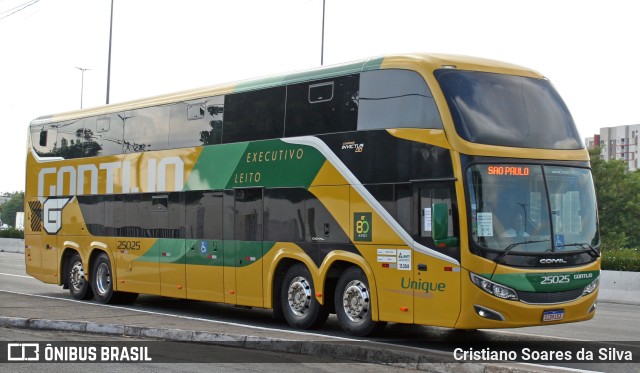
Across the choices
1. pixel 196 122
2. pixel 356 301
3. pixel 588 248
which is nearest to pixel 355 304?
pixel 356 301

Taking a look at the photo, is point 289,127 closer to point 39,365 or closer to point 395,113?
point 395,113

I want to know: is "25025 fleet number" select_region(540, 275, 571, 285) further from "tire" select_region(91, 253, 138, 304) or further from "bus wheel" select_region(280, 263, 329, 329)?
"tire" select_region(91, 253, 138, 304)

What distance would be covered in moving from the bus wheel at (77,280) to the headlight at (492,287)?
11478 millimetres

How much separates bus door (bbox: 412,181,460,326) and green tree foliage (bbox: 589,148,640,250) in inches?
2876

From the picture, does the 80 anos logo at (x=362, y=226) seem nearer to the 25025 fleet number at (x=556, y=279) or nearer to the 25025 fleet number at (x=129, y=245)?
the 25025 fleet number at (x=556, y=279)

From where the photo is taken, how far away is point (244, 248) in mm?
16328

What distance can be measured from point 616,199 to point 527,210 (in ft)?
249

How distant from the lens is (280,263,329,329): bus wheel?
14898 mm

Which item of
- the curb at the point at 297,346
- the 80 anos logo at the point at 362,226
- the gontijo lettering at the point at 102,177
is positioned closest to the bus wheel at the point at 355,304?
the 80 anos logo at the point at 362,226

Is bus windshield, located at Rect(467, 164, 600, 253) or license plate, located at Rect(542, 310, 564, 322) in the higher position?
bus windshield, located at Rect(467, 164, 600, 253)

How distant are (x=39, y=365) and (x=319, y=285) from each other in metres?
5.10

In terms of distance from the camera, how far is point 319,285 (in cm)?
1467

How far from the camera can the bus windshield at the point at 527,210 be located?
40.4ft

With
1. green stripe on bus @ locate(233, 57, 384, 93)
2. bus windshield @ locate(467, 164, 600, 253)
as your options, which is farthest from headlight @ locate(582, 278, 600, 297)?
green stripe on bus @ locate(233, 57, 384, 93)
